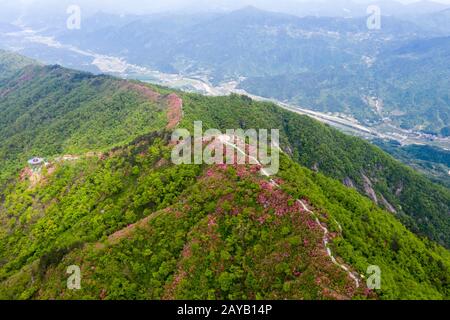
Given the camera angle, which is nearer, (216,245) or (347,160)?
(216,245)

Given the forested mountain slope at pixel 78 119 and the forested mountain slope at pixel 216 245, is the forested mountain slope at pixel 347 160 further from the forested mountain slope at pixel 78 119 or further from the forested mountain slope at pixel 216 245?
the forested mountain slope at pixel 216 245

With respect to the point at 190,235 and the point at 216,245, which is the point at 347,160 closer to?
the point at 190,235

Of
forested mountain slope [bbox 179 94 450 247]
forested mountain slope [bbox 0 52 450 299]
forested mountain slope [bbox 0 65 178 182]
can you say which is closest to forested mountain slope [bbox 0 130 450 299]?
forested mountain slope [bbox 0 52 450 299]

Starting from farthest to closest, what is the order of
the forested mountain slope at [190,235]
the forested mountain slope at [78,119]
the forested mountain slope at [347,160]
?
the forested mountain slope at [347,160]
the forested mountain slope at [78,119]
the forested mountain slope at [190,235]

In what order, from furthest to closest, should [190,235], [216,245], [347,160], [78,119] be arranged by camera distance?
[78,119] < [347,160] < [190,235] < [216,245]

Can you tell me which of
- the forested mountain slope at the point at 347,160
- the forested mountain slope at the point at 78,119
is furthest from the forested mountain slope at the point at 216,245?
the forested mountain slope at the point at 347,160

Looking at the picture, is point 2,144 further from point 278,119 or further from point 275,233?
point 275,233

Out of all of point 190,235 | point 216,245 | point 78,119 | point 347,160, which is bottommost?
point 347,160

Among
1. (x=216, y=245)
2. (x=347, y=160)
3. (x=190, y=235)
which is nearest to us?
(x=216, y=245)

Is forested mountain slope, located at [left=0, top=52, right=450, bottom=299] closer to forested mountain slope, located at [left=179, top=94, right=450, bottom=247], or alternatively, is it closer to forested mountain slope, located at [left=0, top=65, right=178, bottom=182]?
forested mountain slope, located at [left=0, top=65, right=178, bottom=182]

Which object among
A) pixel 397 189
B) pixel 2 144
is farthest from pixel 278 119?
pixel 2 144

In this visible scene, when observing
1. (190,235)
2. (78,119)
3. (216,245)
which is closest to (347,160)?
(190,235)
